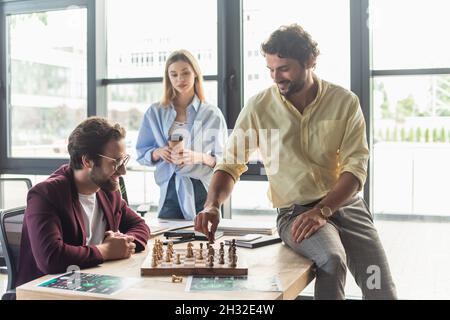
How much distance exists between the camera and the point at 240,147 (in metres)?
2.10

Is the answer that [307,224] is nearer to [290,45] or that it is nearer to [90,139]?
[290,45]

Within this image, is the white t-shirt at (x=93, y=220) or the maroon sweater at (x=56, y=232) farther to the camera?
the white t-shirt at (x=93, y=220)

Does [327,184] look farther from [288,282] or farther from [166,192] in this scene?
[166,192]

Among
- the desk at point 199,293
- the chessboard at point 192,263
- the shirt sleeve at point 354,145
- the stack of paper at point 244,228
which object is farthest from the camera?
the stack of paper at point 244,228

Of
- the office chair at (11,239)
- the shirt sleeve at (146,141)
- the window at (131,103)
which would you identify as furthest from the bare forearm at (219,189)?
the window at (131,103)

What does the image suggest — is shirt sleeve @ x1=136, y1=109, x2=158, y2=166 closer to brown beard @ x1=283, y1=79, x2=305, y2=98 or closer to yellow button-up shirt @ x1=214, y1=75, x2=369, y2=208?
yellow button-up shirt @ x1=214, y1=75, x2=369, y2=208

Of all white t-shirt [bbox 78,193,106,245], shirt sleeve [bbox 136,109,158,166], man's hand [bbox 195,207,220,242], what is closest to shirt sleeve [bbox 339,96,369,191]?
man's hand [bbox 195,207,220,242]

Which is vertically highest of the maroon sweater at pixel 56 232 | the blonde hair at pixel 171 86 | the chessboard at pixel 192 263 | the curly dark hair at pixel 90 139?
the blonde hair at pixel 171 86

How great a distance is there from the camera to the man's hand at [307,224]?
1784 mm

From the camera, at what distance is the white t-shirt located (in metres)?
1.92

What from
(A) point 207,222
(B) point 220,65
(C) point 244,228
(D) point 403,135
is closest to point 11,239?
(A) point 207,222

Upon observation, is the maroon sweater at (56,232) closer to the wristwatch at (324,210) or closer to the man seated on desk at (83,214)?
the man seated on desk at (83,214)

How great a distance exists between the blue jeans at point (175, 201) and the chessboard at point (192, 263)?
1.27 metres

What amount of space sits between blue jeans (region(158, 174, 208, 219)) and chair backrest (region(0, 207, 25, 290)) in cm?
111
